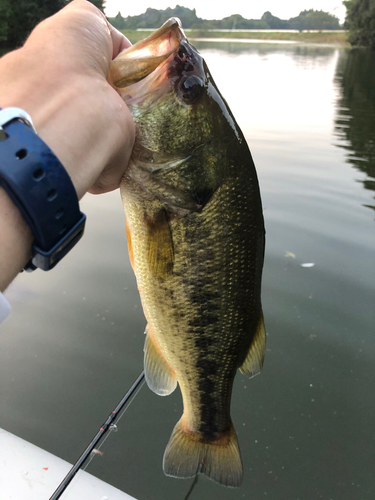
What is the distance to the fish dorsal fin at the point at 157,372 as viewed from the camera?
1.64 meters

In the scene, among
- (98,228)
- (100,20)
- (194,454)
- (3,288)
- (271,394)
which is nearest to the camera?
(3,288)

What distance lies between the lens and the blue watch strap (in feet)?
2.66

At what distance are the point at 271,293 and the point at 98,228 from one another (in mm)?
2600

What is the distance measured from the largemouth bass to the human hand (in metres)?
0.15

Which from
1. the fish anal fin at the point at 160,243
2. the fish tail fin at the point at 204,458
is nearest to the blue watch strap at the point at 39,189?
the fish anal fin at the point at 160,243

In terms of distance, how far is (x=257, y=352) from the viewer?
1626mm

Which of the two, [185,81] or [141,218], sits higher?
[185,81]

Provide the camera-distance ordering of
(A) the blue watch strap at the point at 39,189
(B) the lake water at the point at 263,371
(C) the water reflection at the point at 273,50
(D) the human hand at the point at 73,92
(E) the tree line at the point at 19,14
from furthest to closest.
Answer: (C) the water reflection at the point at 273,50
(E) the tree line at the point at 19,14
(B) the lake water at the point at 263,371
(D) the human hand at the point at 73,92
(A) the blue watch strap at the point at 39,189

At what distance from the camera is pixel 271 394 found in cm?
292

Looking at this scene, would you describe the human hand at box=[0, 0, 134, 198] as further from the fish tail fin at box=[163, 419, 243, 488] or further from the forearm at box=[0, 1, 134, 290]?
the fish tail fin at box=[163, 419, 243, 488]

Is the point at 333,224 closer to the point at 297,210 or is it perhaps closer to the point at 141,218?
the point at 297,210

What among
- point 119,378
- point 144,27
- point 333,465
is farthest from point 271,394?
point 144,27

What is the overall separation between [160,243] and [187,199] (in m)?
0.19

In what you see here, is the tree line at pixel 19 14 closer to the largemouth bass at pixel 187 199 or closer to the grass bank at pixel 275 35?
the largemouth bass at pixel 187 199
